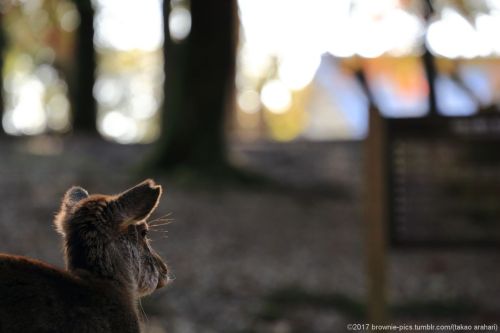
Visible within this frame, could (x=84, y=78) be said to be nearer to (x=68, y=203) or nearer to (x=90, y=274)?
(x=68, y=203)

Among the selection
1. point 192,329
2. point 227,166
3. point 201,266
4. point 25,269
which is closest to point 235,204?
point 227,166

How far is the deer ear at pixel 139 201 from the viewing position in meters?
4.04

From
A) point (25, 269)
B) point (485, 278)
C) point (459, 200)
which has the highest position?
point (25, 269)

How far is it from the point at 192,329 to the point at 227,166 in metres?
6.11

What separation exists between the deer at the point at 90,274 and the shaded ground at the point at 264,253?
5800mm

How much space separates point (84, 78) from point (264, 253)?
1351 centimetres

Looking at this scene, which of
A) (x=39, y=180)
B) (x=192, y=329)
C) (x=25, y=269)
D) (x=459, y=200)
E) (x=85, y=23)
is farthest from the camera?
(x=85, y=23)

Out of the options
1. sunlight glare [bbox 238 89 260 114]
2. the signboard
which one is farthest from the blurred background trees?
sunlight glare [bbox 238 89 260 114]

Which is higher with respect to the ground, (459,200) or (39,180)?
(459,200)

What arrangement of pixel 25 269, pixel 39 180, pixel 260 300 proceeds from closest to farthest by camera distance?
pixel 25 269 → pixel 260 300 → pixel 39 180

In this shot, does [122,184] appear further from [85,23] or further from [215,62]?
[85,23]

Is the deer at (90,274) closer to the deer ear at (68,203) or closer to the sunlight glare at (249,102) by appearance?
the deer ear at (68,203)

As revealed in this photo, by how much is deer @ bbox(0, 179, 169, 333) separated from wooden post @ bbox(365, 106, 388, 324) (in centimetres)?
406

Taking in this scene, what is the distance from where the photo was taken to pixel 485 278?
1200 centimetres
